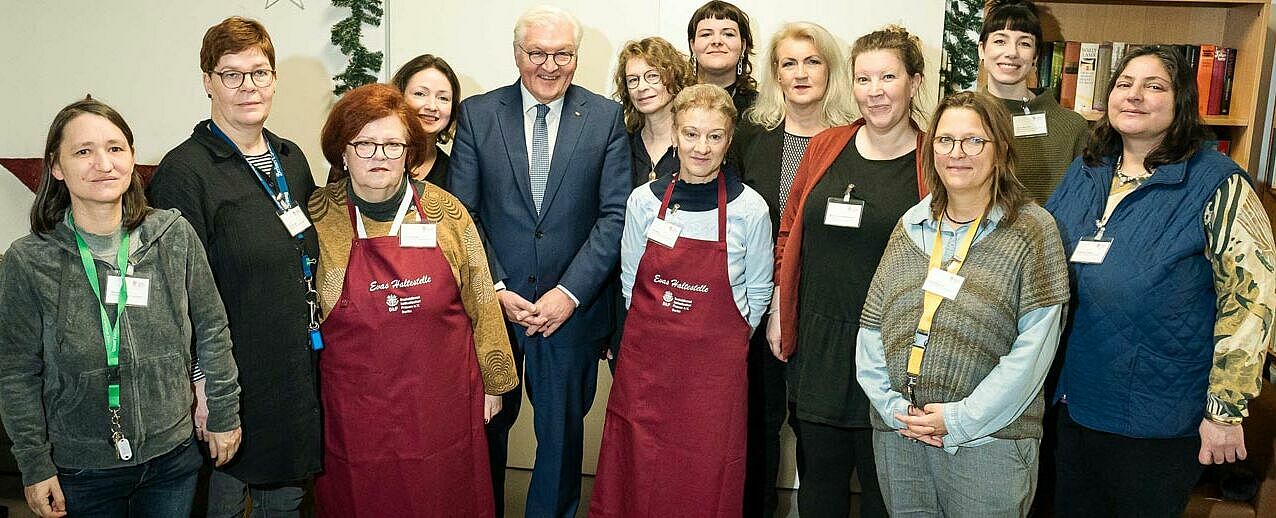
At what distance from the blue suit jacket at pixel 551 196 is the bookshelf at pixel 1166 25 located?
2055 millimetres

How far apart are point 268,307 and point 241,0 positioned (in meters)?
2.20

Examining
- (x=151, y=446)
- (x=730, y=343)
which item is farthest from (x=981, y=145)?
(x=151, y=446)

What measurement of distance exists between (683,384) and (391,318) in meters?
0.84

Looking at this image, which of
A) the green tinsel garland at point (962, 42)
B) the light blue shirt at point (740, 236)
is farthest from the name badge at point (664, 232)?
the green tinsel garland at point (962, 42)

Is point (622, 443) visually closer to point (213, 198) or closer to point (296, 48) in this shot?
point (213, 198)

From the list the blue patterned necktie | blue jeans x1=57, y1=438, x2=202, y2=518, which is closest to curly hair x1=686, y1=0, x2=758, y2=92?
the blue patterned necktie

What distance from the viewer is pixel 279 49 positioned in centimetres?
412

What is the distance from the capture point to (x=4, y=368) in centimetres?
211

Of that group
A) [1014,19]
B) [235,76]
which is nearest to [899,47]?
[1014,19]

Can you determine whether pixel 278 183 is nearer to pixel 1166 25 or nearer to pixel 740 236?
pixel 740 236

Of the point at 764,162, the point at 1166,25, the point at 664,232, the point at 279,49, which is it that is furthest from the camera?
the point at 279,49

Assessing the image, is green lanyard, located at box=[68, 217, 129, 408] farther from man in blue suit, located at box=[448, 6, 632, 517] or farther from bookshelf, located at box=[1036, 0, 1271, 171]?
bookshelf, located at box=[1036, 0, 1271, 171]

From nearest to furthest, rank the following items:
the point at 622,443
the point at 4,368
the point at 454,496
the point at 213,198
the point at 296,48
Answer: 1. the point at 4,368
2. the point at 213,198
3. the point at 454,496
4. the point at 622,443
5. the point at 296,48

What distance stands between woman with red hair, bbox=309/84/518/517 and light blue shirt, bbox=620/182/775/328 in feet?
1.54
